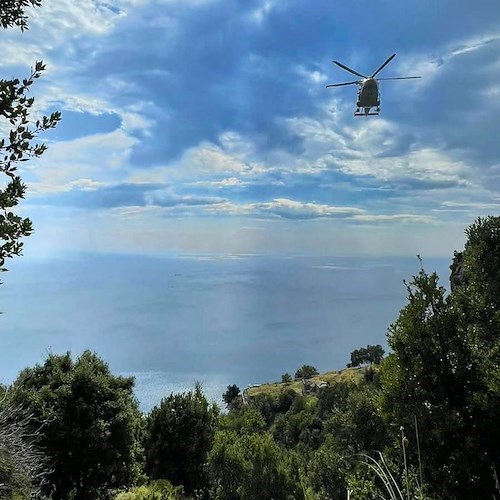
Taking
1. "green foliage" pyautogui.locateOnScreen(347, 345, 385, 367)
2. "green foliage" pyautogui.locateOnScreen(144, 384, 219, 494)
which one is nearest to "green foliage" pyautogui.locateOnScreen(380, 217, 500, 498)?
"green foliage" pyautogui.locateOnScreen(144, 384, 219, 494)

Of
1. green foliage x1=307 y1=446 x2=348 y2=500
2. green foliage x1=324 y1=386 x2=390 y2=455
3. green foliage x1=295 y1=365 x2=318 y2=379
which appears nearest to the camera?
green foliage x1=307 y1=446 x2=348 y2=500

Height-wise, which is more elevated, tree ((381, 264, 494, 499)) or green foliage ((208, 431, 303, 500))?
tree ((381, 264, 494, 499))

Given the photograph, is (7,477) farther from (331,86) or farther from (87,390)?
(331,86)

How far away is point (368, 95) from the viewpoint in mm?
23047

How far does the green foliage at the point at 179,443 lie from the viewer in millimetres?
15734

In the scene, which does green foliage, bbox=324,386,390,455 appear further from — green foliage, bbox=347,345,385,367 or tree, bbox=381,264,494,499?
green foliage, bbox=347,345,385,367

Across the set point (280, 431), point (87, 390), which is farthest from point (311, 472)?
point (280, 431)

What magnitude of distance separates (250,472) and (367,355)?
72290mm

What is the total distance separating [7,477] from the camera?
24.5ft

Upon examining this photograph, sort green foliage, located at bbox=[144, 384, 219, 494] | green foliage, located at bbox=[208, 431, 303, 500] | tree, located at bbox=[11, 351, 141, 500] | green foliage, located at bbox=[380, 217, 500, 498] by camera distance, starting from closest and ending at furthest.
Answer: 1. green foliage, located at bbox=[380, 217, 500, 498]
2. tree, located at bbox=[11, 351, 141, 500]
3. green foliage, located at bbox=[208, 431, 303, 500]
4. green foliage, located at bbox=[144, 384, 219, 494]

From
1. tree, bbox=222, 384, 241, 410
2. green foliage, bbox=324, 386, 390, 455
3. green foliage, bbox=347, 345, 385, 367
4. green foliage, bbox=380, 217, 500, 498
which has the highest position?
green foliage, bbox=347, 345, 385, 367

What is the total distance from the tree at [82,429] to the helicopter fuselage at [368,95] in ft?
58.5

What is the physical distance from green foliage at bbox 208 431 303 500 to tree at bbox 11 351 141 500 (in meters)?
3.14

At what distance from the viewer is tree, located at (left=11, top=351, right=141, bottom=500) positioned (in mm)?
12109
